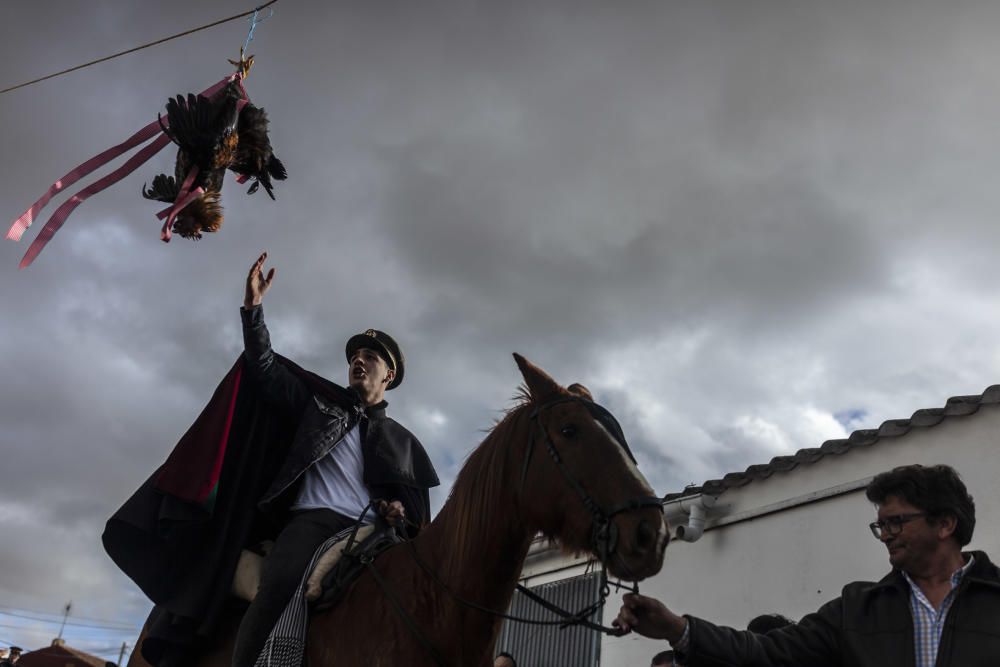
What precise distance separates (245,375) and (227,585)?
4.07 feet

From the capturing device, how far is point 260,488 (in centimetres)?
509

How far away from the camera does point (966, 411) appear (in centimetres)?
787

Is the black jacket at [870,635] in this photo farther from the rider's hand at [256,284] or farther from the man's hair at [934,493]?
the rider's hand at [256,284]

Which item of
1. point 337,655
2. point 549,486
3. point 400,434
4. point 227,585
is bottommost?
point 337,655

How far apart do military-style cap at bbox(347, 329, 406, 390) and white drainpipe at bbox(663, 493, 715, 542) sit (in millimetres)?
5245

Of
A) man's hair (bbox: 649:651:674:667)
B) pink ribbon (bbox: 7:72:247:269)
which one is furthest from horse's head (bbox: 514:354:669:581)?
man's hair (bbox: 649:651:674:667)

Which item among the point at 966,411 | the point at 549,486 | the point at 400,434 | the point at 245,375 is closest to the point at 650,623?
the point at 549,486

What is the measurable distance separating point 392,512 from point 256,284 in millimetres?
1534

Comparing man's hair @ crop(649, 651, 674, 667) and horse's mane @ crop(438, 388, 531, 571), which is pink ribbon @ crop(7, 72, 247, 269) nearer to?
horse's mane @ crop(438, 388, 531, 571)

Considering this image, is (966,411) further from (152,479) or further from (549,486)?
(152,479)

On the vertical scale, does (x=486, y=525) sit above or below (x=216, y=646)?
above

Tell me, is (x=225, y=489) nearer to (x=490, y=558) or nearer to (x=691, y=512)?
(x=490, y=558)

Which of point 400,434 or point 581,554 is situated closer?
point 581,554

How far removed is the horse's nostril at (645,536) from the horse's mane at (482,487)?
0.84 meters
